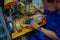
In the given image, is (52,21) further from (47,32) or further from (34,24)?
(34,24)

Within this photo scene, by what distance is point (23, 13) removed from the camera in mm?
2127

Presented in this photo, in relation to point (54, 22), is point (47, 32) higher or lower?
lower

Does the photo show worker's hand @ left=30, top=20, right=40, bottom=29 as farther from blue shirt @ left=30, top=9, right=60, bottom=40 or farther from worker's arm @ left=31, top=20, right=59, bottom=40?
blue shirt @ left=30, top=9, right=60, bottom=40

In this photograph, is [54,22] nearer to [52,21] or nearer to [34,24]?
[52,21]

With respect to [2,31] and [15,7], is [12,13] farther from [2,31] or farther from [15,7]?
[2,31]

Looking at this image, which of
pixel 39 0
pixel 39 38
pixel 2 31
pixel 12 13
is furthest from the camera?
pixel 39 0

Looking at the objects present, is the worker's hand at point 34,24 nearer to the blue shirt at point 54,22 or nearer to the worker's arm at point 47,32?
the worker's arm at point 47,32

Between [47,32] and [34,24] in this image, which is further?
[34,24]

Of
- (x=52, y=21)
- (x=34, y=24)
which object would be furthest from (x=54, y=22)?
(x=34, y=24)

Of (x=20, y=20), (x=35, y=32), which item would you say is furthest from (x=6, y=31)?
(x=35, y=32)

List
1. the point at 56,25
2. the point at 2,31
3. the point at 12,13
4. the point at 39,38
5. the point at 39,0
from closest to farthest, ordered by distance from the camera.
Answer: the point at 56,25
the point at 2,31
the point at 39,38
the point at 12,13
the point at 39,0

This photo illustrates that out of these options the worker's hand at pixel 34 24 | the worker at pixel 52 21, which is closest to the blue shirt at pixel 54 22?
the worker at pixel 52 21

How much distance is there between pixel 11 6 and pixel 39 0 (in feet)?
1.40

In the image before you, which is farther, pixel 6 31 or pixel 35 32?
pixel 35 32
